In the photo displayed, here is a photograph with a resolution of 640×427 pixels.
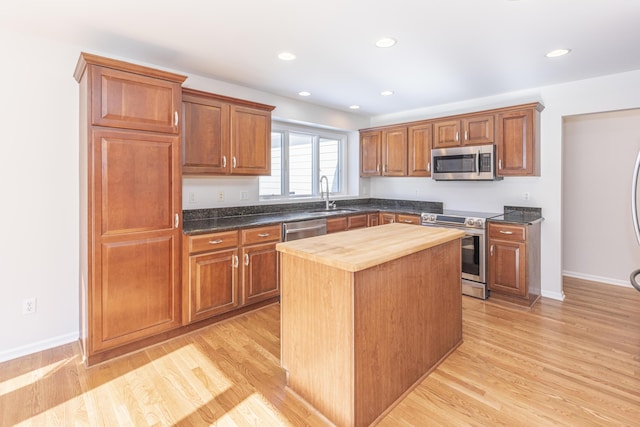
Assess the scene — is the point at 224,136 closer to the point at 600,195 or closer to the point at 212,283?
the point at 212,283

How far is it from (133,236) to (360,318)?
1.86 metres

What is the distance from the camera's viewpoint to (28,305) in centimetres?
259

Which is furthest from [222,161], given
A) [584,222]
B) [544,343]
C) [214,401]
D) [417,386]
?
[584,222]

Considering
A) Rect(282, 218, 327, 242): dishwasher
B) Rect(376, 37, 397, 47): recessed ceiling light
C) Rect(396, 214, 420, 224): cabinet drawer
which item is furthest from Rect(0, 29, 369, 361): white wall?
Rect(396, 214, 420, 224): cabinet drawer

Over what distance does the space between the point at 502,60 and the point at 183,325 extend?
3.72m

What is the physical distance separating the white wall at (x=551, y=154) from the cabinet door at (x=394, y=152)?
0.80 meters

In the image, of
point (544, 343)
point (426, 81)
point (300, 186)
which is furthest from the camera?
point (300, 186)

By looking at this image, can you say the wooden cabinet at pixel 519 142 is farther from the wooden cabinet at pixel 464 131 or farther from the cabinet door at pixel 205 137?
the cabinet door at pixel 205 137

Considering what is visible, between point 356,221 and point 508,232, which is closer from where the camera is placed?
point 508,232

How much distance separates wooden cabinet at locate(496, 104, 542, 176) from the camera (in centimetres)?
374

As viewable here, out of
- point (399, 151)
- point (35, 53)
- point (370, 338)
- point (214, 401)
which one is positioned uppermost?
point (35, 53)

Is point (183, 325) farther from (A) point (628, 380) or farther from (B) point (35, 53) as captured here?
(A) point (628, 380)

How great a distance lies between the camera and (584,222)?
444cm

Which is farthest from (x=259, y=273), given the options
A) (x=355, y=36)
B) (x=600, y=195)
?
(x=600, y=195)
